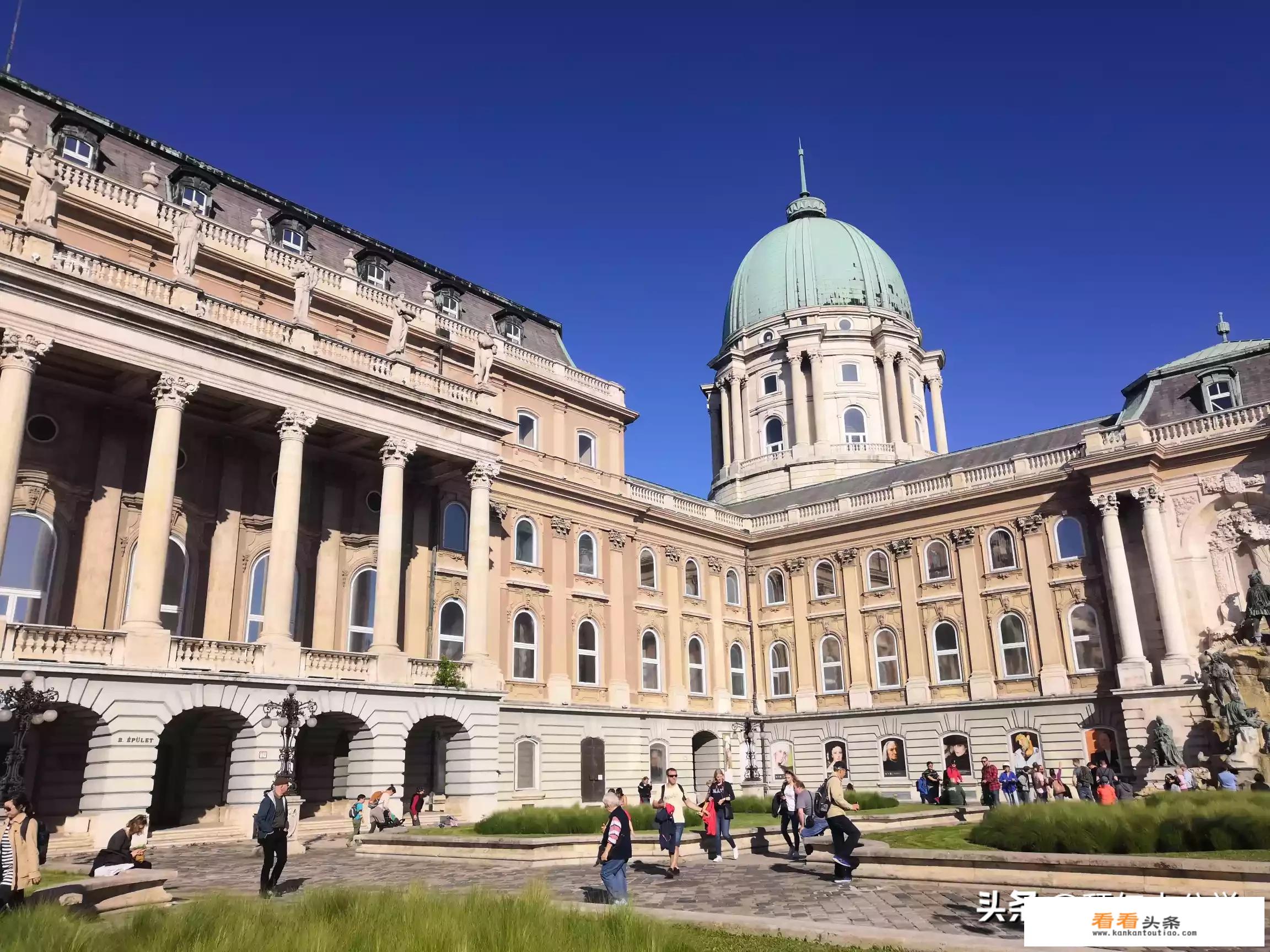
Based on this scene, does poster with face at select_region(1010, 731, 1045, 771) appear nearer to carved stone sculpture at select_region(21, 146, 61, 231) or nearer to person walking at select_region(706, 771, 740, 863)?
person walking at select_region(706, 771, 740, 863)

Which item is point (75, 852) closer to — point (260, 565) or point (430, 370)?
point (260, 565)

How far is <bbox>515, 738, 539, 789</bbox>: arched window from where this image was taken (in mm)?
34656

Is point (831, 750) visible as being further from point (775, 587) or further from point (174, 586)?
point (174, 586)

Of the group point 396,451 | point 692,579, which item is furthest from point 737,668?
point 396,451

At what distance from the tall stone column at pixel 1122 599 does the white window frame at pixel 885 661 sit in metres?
9.53

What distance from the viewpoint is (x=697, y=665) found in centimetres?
4512

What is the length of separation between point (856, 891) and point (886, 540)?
107 feet

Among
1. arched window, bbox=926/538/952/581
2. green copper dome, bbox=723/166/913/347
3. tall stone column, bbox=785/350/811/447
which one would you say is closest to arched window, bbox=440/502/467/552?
arched window, bbox=926/538/952/581

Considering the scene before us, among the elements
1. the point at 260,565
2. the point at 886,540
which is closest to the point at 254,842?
the point at 260,565

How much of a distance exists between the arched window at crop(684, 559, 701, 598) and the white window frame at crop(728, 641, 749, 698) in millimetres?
3424

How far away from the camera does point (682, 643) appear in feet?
144

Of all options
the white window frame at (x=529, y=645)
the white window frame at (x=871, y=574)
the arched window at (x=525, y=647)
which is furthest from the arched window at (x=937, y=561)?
the arched window at (x=525, y=647)

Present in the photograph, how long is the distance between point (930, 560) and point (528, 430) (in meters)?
20.0

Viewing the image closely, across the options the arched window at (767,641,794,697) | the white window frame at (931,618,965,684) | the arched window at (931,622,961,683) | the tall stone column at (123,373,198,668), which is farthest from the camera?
the arched window at (767,641,794,697)
